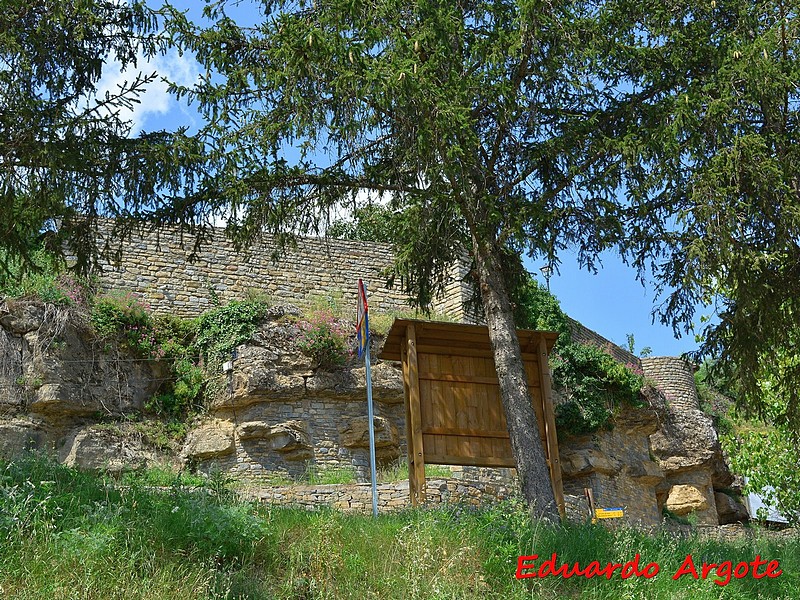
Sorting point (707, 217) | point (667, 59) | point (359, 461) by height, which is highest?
point (667, 59)

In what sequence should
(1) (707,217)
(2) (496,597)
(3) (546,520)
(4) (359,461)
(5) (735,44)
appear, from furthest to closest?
(4) (359,461) → (5) (735,44) → (1) (707,217) → (3) (546,520) → (2) (496,597)

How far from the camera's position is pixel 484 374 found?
1160cm

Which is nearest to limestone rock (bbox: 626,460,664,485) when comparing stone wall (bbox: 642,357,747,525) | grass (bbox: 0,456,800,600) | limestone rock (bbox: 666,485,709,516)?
stone wall (bbox: 642,357,747,525)

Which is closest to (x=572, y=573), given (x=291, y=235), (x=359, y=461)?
(x=291, y=235)

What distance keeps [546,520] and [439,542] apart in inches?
61.4

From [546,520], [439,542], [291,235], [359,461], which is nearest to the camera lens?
[439,542]

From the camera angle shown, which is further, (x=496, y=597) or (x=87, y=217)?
(x=87, y=217)

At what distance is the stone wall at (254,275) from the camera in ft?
64.7

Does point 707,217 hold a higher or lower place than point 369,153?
lower

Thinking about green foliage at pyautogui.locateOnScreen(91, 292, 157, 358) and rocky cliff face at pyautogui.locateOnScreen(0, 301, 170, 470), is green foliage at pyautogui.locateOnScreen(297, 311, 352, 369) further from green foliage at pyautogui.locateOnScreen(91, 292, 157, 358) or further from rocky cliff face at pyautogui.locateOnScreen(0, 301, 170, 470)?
rocky cliff face at pyautogui.locateOnScreen(0, 301, 170, 470)

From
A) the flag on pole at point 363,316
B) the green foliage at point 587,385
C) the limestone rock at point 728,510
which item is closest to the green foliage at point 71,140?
the flag on pole at point 363,316

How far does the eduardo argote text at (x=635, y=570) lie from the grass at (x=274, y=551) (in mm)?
63

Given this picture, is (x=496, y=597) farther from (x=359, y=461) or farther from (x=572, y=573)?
(x=359, y=461)

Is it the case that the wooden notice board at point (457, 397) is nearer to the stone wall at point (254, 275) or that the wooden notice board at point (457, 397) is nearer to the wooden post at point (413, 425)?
the wooden post at point (413, 425)
